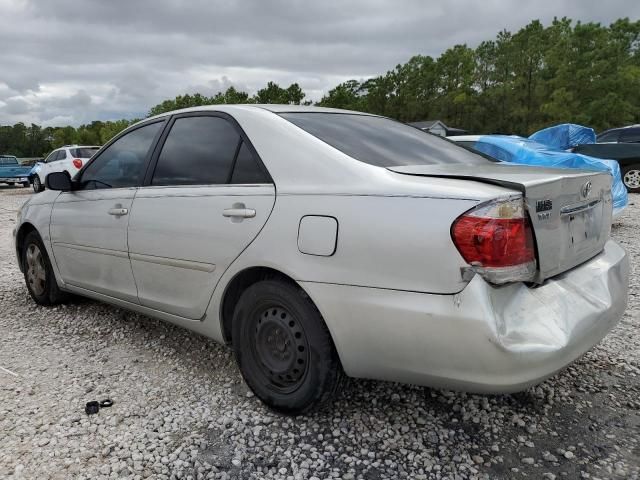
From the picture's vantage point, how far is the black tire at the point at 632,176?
11352mm

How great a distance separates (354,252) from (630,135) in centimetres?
1314

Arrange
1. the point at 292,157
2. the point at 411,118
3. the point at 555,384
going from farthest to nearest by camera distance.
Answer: the point at 411,118 < the point at 555,384 < the point at 292,157

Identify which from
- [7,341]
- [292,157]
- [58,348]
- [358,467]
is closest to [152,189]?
[292,157]

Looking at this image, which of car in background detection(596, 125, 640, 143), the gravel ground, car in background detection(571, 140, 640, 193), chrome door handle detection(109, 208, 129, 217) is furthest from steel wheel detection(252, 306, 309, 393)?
car in background detection(596, 125, 640, 143)

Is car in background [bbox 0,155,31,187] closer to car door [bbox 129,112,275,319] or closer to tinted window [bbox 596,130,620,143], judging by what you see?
tinted window [bbox 596,130,620,143]

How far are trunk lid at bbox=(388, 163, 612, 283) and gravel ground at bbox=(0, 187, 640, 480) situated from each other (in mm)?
795

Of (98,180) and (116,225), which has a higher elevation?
(98,180)

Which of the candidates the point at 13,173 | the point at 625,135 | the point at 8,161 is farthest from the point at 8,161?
the point at 625,135

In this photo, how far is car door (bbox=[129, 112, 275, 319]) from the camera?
2508mm

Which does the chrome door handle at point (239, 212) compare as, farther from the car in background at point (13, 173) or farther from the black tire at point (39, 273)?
the car in background at point (13, 173)

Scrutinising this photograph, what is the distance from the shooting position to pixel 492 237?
182 centimetres

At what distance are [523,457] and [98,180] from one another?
314cm

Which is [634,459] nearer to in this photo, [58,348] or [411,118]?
[58,348]

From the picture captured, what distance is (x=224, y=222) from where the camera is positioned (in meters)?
2.55
